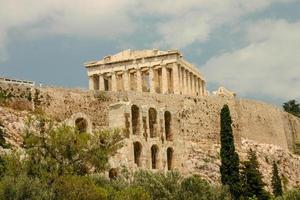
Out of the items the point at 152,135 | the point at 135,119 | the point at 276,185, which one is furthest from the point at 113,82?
the point at 276,185

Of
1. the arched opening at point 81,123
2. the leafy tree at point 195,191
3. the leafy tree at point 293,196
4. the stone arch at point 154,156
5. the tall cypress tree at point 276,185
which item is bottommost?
the leafy tree at point 293,196

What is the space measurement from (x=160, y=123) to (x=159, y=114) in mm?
775

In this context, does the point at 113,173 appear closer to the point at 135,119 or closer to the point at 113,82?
the point at 135,119

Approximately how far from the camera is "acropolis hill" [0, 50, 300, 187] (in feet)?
185

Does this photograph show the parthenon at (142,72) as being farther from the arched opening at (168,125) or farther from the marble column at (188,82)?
the arched opening at (168,125)

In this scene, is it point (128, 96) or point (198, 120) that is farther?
point (198, 120)

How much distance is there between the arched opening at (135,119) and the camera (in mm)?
59750

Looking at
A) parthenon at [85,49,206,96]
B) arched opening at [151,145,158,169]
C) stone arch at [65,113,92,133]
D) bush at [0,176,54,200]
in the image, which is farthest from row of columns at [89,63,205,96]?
bush at [0,176,54,200]

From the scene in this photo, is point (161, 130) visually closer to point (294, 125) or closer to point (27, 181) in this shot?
point (27, 181)

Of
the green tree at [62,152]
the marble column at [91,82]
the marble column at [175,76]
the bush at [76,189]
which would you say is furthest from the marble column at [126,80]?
the bush at [76,189]

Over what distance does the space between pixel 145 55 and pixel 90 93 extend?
14793 millimetres

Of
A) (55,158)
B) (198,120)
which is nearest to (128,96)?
(198,120)

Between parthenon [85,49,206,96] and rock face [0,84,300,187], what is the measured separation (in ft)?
16.4

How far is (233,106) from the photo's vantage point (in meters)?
74.1
